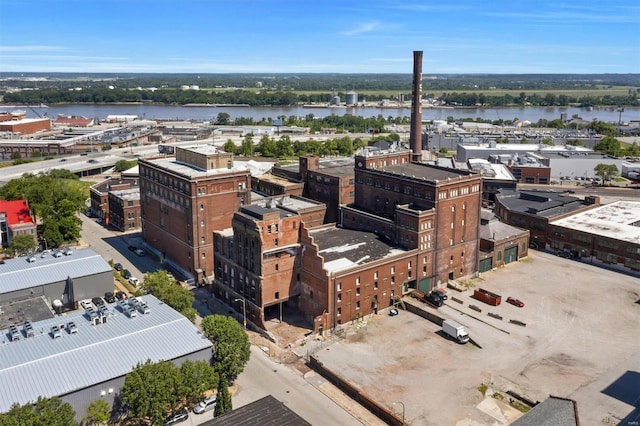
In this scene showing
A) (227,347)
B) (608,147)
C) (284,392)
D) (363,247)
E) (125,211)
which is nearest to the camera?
(227,347)

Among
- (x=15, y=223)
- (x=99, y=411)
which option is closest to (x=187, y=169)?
(x=15, y=223)

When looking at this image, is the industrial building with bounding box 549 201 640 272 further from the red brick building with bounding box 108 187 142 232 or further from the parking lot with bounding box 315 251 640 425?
the red brick building with bounding box 108 187 142 232

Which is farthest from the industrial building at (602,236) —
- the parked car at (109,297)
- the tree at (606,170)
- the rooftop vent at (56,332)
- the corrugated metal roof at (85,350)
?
the rooftop vent at (56,332)

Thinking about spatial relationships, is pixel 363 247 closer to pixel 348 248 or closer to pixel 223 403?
pixel 348 248

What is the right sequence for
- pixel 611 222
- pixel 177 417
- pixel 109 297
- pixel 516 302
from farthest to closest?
1. pixel 611 222
2. pixel 516 302
3. pixel 109 297
4. pixel 177 417

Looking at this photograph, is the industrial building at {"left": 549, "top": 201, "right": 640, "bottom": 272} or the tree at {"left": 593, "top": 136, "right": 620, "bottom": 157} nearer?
the industrial building at {"left": 549, "top": 201, "right": 640, "bottom": 272}

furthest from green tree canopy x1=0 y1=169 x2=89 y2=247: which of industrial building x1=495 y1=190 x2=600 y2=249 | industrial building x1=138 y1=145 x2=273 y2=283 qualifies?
industrial building x1=495 y1=190 x2=600 y2=249
